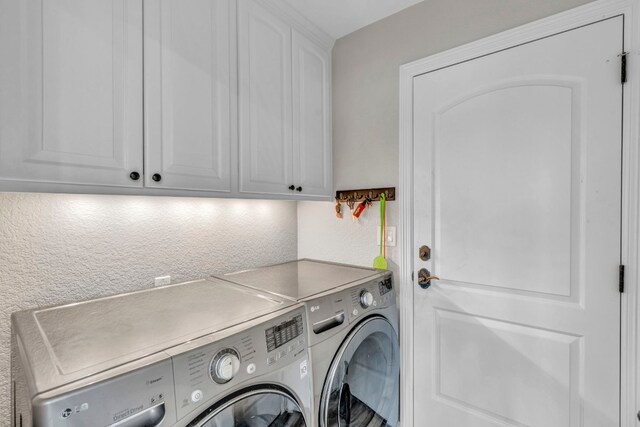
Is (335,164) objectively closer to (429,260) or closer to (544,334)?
(429,260)

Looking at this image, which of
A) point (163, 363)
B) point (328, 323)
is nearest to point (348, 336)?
point (328, 323)

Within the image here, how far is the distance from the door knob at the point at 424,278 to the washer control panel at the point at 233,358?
78cm

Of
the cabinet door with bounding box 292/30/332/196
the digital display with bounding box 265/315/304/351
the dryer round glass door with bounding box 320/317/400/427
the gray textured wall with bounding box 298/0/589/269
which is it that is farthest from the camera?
the cabinet door with bounding box 292/30/332/196

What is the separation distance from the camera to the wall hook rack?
171 cm

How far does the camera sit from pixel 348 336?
1.30m

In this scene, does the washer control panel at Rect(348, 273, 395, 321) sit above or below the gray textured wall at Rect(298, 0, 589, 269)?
below

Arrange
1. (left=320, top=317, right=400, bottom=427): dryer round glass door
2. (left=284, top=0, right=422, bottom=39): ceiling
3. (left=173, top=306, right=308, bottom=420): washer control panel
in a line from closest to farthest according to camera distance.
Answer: (left=173, top=306, right=308, bottom=420): washer control panel < (left=320, top=317, right=400, bottom=427): dryer round glass door < (left=284, top=0, right=422, bottom=39): ceiling

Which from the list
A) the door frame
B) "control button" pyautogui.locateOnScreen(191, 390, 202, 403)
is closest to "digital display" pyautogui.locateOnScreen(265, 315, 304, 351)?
"control button" pyautogui.locateOnScreen(191, 390, 202, 403)

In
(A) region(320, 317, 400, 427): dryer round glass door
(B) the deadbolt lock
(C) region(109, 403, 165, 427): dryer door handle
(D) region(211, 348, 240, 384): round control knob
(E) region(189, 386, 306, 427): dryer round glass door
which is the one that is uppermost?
(B) the deadbolt lock

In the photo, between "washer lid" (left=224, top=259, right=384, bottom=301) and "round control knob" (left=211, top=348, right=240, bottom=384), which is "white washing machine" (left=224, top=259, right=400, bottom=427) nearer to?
"washer lid" (left=224, top=259, right=384, bottom=301)

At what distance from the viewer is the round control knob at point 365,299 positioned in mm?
1421

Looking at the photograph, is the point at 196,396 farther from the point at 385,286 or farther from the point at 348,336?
the point at 385,286

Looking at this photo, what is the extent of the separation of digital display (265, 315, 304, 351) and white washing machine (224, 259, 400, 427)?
0.23 ft

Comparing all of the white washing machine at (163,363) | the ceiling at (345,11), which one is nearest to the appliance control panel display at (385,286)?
the white washing machine at (163,363)
